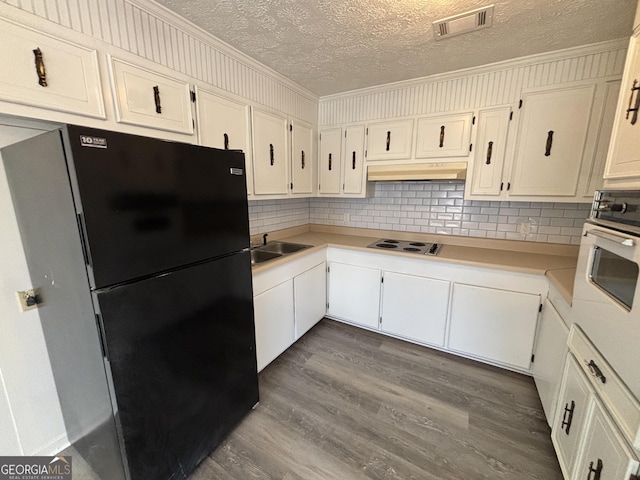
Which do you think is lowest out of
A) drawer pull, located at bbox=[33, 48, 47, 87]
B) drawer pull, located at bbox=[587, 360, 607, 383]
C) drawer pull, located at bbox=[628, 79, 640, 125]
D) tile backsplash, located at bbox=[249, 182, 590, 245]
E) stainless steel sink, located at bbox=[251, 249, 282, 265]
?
drawer pull, located at bbox=[587, 360, 607, 383]

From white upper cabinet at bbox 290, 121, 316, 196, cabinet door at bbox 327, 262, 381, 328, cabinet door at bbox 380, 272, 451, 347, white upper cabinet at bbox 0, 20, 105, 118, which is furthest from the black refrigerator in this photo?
cabinet door at bbox 380, 272, 451, 347

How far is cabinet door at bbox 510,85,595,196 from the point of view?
187 centimetres

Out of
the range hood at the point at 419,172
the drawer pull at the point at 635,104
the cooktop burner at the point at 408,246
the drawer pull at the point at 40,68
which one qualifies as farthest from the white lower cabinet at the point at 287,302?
the drawer pull at the point at 635,104

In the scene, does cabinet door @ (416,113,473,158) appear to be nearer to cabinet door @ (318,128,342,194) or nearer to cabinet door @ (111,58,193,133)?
cabinet door @ (318,128,342,194)

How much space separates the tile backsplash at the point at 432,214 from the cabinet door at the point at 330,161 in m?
0.32

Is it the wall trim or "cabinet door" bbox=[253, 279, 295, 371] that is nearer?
the wall trim

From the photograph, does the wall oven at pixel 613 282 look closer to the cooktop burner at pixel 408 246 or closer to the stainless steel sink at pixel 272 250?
the cooktop burner at pixel 408 246

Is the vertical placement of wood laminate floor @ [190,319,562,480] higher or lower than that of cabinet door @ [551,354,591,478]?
lower

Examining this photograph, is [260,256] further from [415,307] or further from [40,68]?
[40,68]

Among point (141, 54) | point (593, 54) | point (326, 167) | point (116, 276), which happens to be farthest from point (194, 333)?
point (593, 54)

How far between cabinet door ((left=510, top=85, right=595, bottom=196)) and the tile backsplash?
31 cm

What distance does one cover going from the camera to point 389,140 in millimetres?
2576

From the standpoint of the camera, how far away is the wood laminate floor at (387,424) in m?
1.39

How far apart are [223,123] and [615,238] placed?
85.5 inches
